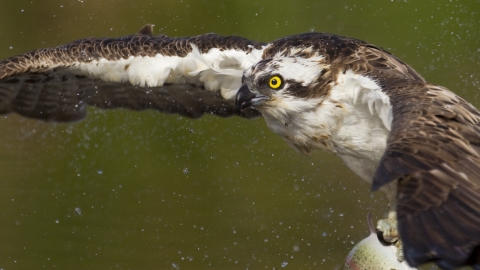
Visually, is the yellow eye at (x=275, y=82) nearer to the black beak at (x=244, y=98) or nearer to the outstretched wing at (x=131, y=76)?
the black beak at (x=244, y=98)

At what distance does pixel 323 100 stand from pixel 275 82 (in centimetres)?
42

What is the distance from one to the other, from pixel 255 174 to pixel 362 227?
277 centimetres

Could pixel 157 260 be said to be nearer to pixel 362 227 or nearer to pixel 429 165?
pixel 362 227

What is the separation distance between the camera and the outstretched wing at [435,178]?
4.92 metres

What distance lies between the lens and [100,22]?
55.5 ft

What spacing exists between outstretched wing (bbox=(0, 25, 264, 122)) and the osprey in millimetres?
10

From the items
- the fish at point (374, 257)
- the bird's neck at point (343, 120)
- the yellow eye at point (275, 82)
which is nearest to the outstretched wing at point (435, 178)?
the bird's neck at point (343, 120)

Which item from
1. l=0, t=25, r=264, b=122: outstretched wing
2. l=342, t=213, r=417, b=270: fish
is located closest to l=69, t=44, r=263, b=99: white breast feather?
l=0, t=25, r=264, b=122: outstretched wing

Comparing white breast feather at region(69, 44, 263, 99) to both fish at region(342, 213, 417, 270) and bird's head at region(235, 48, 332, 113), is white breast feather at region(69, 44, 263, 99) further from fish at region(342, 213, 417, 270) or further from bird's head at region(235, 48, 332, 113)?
fish at region(342, 213, 417, 270)

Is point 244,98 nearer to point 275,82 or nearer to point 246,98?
point 246,98

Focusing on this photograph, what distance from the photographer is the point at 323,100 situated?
23.3 ft

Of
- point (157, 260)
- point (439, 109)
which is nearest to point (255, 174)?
point (157, 260)

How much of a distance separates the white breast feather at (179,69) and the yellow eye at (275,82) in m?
0.93

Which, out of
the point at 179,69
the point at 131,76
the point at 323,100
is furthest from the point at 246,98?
the point at 131,76
